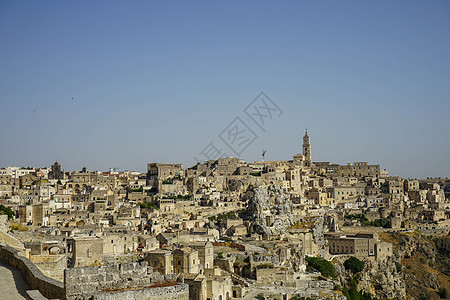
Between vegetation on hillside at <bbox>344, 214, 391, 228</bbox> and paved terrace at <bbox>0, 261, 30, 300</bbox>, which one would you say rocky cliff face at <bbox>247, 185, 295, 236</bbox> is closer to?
vegetation on hillside at <bbox>344, 214, 391, 228</bbox>

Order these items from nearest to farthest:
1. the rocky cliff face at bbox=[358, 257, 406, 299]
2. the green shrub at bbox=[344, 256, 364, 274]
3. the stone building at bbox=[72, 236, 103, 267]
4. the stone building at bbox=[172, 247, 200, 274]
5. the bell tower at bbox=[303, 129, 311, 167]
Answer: the stone building at bbox=[72, 236, 103, 267] → the stone building at bbox=[172, 247, 200, 274] → the green shrub at bbox=[344, 256, 364, 274] → the rocky cliff face at bbox=[358, 257, 406, 299] → the bell tower at bbox=[303, 129, 311, 167]

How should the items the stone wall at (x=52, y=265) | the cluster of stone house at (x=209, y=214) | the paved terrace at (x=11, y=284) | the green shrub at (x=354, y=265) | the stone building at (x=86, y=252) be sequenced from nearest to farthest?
the paved terrace at (x=11, y=284), the stone wall at (x=52, y=265), the stone building at (x=86, y=252), the cluster of stone house at (x=209, y=214), the green shrub at (x=354, y=265)

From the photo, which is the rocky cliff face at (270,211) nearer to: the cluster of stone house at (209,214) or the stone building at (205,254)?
the cluster of stone house at (209,214)

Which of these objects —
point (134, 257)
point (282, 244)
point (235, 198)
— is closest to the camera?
point (134, 257)

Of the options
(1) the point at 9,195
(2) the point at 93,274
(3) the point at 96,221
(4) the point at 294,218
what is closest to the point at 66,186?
(1) the point at 9,195

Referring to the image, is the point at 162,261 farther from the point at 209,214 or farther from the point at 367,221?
the point at 367,221

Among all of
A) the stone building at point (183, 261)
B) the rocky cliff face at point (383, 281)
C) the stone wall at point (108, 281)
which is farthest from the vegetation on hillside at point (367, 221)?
the stone wall at point (108, 281)

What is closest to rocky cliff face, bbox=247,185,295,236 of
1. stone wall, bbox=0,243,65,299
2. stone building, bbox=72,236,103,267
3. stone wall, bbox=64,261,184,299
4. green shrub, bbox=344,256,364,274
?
green shrub, bbox=344,256,364,274

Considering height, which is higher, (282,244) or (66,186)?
(66,186)

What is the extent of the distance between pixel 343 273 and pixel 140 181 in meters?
28.6

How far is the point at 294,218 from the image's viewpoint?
55.0m

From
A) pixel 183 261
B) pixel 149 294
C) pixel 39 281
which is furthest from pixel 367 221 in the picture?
pixel 39 281

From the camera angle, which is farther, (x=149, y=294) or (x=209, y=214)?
(x=209, y=214)

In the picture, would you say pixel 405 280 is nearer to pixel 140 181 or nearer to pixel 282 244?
pixel 282 244
